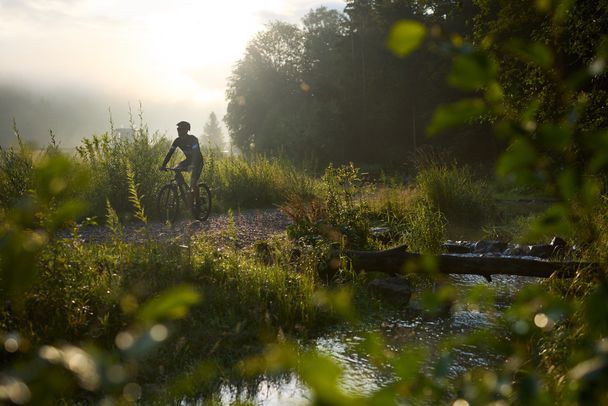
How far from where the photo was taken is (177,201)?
999 centimetres

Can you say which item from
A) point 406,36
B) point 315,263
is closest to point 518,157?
point 406,36

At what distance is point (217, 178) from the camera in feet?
44.4

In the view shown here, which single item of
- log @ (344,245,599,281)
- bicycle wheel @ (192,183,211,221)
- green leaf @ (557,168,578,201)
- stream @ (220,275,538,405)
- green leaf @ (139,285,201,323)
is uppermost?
green leaf @ (557,168,578,201)

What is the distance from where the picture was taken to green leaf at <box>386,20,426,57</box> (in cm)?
58

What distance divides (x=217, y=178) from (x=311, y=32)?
3103 cm

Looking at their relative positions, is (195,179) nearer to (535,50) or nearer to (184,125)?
(184,125)

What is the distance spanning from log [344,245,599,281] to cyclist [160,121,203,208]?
4.51m

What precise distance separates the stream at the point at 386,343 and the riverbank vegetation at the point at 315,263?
0.14 m

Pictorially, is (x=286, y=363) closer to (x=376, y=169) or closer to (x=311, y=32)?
(x=376, y=169)

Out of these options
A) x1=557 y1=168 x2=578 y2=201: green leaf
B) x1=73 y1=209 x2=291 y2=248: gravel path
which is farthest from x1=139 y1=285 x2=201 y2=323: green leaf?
x1=73 y1=209 x2=291 y2=248: gravel path

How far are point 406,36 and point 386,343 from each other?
446 cm

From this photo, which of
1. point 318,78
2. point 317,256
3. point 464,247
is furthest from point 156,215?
point 318,78

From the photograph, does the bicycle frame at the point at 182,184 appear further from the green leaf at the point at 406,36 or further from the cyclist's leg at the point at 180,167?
the green leaf at the point at 406,36

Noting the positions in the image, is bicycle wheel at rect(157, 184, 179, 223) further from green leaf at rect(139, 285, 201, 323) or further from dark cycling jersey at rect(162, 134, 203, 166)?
green leaf at rect(139, 285, 201, 323)
